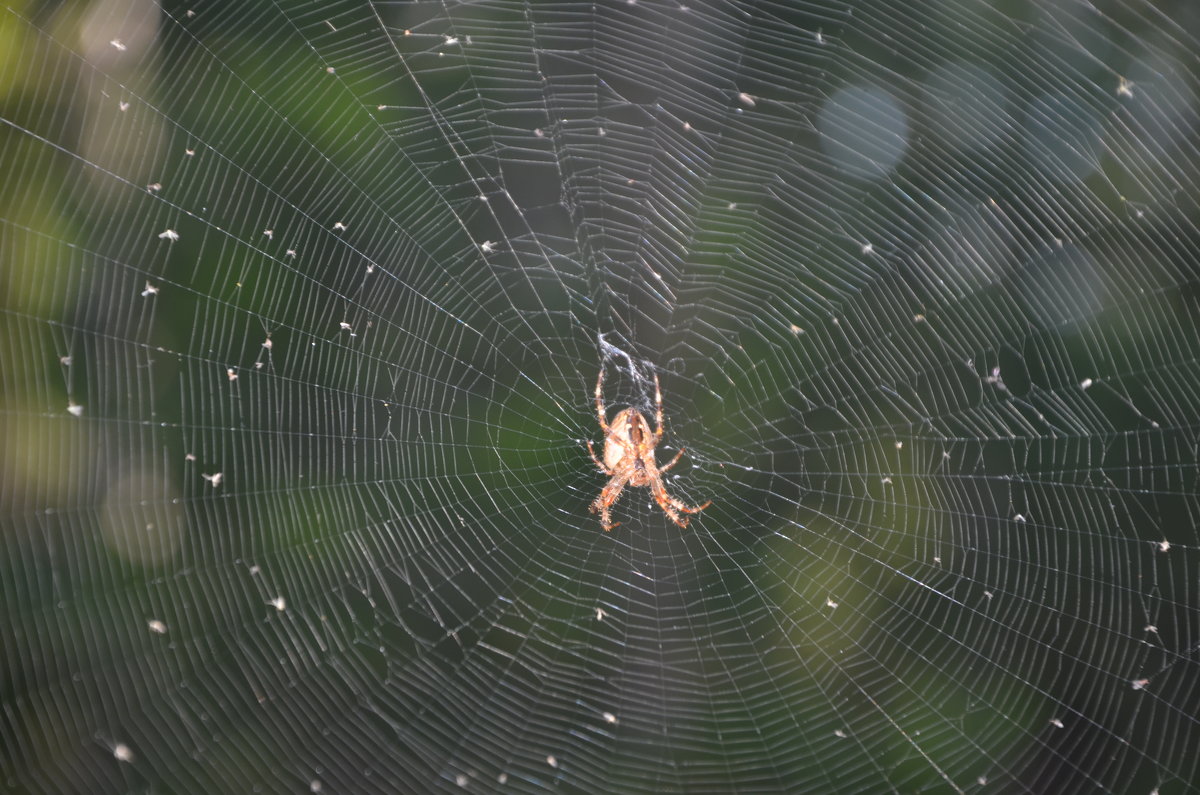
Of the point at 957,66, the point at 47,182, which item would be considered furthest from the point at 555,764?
the point at 957,66

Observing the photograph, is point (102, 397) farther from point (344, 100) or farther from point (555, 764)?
point (555, 764)

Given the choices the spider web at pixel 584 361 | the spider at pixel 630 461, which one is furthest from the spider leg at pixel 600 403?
the spider web at pixel 584 361

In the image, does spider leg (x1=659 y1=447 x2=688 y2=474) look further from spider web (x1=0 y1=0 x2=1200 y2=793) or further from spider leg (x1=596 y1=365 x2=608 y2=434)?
spider leg (x1=596 y1=365 x2=608 y2=434)

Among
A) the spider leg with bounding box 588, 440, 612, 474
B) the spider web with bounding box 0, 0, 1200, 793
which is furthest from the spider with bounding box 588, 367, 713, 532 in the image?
the spider web with bounding box 0, 0, 1200, 793

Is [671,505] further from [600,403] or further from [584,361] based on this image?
[584,361]

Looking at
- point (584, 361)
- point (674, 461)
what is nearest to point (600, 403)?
point (584, 361)

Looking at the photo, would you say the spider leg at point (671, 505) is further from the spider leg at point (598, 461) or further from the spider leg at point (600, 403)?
the spider leg at point (600, 403)
